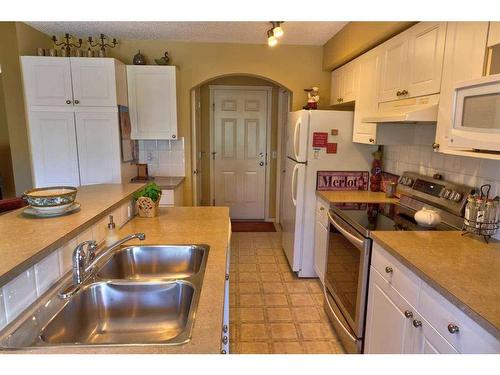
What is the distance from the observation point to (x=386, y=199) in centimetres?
272

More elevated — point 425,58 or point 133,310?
point 425,58

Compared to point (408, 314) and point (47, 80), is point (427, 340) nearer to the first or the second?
point (408, 314)

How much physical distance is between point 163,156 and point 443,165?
2904 mm

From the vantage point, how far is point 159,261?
5.36ft

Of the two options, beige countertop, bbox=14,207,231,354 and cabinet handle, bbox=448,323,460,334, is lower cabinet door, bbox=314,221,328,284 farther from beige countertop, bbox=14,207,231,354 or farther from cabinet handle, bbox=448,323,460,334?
cabinet handle, bbox=448,323,460,334

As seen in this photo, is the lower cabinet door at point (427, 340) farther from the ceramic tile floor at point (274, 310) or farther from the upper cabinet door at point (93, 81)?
the upper cabinet door at point (93, 81)

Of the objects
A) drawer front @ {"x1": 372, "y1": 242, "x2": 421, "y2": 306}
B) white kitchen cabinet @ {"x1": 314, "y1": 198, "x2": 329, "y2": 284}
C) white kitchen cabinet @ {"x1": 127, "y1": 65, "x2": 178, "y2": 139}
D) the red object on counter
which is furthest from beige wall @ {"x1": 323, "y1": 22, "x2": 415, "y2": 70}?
the red object on counter

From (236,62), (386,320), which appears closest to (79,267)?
(386,320)

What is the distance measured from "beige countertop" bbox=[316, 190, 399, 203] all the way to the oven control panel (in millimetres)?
176

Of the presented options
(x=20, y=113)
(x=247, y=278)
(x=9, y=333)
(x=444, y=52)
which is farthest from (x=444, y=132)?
(x=20, y=113)

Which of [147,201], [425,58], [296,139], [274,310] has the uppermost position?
[425,58]

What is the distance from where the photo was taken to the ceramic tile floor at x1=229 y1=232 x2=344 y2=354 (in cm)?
227

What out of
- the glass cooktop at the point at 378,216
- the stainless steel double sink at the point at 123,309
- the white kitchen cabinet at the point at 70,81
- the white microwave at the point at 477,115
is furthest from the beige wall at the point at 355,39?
the white kitchen cabinet at the point at 70,81
